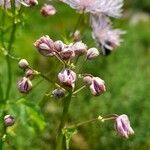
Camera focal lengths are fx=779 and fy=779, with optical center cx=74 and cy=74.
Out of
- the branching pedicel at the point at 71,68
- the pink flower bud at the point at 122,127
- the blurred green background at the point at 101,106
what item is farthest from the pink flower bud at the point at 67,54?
the blurred green background at the point at 101,106

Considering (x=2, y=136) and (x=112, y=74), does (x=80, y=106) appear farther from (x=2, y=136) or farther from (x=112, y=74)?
(x=2, y=136)

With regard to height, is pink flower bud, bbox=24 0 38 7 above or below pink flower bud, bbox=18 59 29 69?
above

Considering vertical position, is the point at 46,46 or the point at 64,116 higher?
the point at 46,46

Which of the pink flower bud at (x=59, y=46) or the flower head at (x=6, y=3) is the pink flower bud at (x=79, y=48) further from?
the flower head at (x=6, y=3)

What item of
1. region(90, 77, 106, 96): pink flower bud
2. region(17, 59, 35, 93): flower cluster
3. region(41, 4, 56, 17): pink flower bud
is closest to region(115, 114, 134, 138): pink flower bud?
region(90, 77, 106, 96): pink flower bud

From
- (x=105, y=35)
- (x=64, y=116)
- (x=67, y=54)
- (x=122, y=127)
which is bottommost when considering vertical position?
(x=105, y=35)

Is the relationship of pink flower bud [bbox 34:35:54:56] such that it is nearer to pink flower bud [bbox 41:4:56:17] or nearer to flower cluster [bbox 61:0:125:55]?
flower cluster [bbox 61:0:125:55]

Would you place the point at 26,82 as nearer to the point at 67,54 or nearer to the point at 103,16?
the point at 67,54

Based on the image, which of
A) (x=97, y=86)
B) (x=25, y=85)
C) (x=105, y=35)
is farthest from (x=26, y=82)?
(x=105, y=35)
